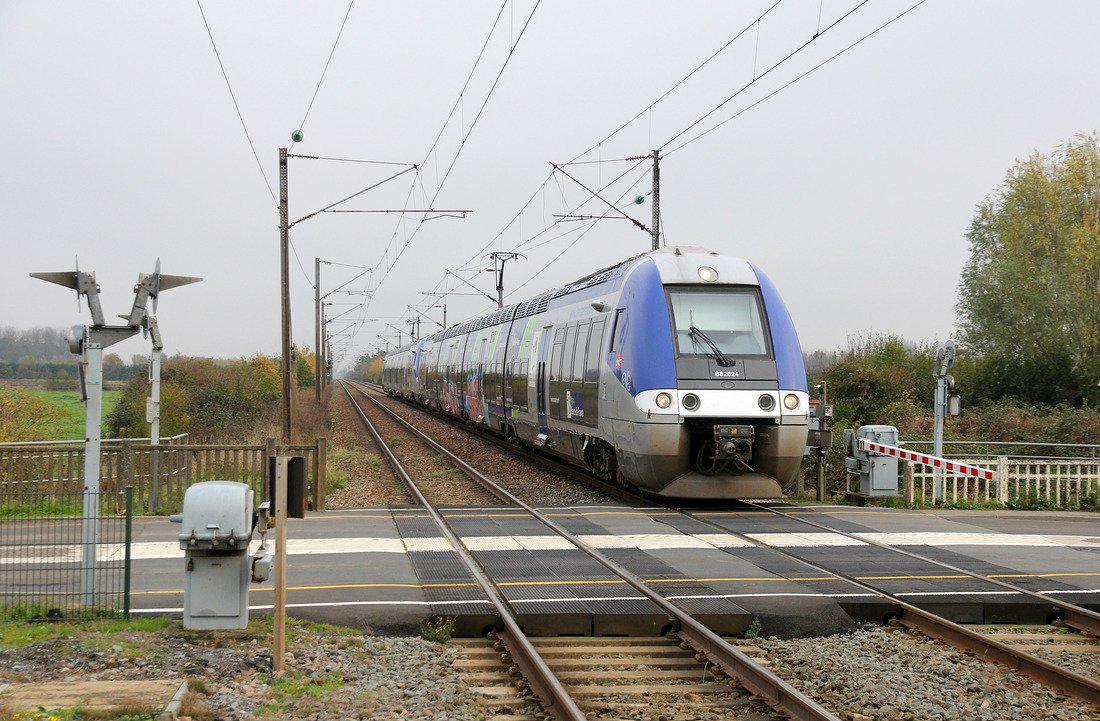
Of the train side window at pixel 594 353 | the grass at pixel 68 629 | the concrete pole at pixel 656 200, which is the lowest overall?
the grass at pixel 68 629

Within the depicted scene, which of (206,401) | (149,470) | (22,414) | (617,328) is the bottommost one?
(149,470)

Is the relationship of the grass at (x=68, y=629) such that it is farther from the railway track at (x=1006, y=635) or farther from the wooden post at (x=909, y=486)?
the wooden post at (x=909, y=486)

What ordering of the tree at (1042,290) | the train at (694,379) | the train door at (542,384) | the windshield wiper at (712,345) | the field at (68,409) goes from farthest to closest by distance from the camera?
1. the tree at (1042,290)
2. the field at (68,409)
3. the train door at (542,384)
4. the windshield wiper at (712,345)
5. the train at (694,379)

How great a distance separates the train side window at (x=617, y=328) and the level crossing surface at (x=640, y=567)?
2383mm

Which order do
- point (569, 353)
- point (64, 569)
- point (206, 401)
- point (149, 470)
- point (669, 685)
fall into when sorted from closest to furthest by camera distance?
1. point (669, 685)
2. point (64, 569)
3. point (149, 470)
4. point (569, 353)
5. point (206, 401)

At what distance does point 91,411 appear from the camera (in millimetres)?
7945

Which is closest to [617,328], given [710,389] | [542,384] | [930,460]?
[710,389]

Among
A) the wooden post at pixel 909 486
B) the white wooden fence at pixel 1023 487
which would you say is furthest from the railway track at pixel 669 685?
the white wooden fence at pixel 1023 487

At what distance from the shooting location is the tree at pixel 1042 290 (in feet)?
106

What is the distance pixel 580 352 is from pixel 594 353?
1.03 m

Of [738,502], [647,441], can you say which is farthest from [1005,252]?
[647,441]

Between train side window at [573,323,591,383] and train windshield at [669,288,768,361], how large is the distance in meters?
2.59

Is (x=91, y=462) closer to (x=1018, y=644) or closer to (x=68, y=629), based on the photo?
(x=68, y=629)

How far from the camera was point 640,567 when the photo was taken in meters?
9.50
